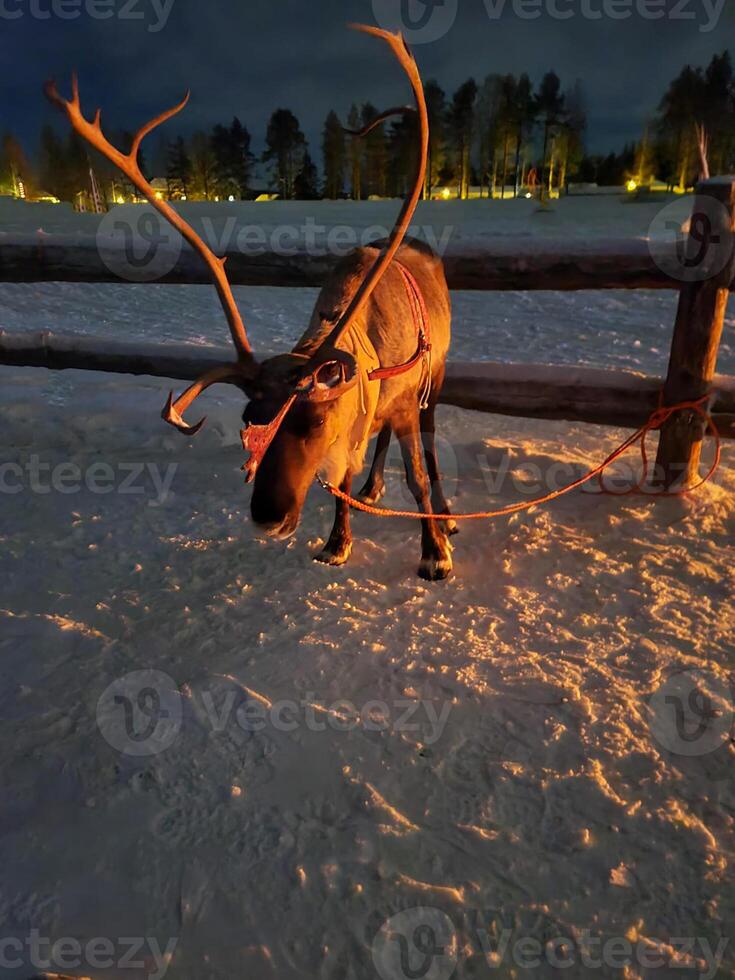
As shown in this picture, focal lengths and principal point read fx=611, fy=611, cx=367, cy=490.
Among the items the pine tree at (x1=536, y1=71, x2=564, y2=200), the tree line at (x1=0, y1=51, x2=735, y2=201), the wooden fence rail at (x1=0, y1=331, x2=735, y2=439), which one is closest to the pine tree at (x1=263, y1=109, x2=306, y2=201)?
the tree line at (x1=0, y1=51, x2=735, y2=201)

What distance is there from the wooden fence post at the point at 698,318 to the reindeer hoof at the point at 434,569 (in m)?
1.57

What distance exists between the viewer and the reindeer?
6.37 ft

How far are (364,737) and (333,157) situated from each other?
39673mm

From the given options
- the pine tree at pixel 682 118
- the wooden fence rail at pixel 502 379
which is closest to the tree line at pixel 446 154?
the pine tree at pixel 682 118

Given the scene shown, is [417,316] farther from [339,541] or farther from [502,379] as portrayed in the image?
[502,379]

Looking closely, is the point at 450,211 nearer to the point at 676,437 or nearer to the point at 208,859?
the point at 676,437

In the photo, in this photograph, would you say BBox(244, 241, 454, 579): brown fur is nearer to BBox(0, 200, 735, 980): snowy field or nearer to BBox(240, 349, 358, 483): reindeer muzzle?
BBox(240, 349, 358, 483): reindeer muzzle

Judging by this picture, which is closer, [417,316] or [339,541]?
[417,316]

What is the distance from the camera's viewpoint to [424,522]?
114 inches

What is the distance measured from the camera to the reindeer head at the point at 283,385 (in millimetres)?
1912

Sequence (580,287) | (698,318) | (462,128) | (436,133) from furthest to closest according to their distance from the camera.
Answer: (462,128)
(436,133)
(580,287)
(698,318)

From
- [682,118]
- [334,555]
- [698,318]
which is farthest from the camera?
[682,118]

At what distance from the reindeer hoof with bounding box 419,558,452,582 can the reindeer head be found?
3.31 ft

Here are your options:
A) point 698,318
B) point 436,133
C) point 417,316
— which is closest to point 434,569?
point 417,316
